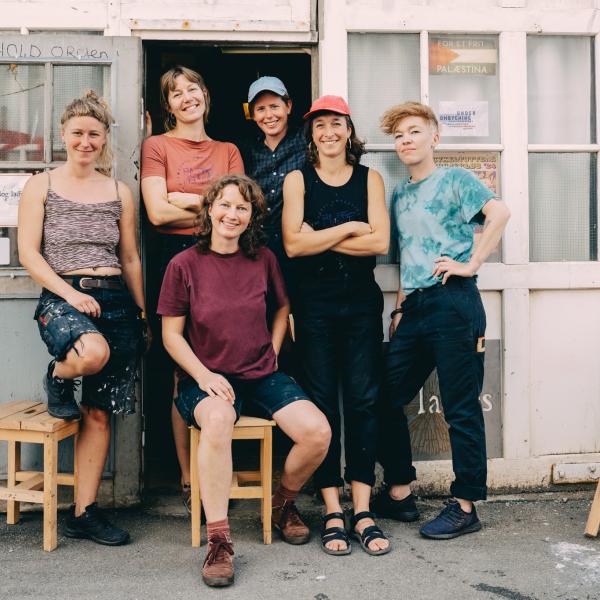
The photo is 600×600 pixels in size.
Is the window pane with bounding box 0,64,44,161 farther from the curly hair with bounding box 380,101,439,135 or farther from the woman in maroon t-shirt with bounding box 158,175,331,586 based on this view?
the curly hair with bounding box 380,101,439,135

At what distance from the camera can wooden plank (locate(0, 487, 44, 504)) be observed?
128 inches

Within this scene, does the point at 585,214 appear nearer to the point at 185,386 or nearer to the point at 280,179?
the point at 280,179

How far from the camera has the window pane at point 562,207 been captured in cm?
405

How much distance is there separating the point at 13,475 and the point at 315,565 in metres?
1.57

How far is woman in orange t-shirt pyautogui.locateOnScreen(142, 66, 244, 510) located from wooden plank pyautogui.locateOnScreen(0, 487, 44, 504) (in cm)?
76

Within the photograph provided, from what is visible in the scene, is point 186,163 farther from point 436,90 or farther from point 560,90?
point 560,90

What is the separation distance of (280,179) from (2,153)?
1.48m

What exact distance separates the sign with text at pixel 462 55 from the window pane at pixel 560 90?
0.23 meters

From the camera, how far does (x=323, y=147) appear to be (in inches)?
137

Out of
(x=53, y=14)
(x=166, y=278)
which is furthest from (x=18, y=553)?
(x=53, y=14)

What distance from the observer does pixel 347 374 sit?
3480 millimetres

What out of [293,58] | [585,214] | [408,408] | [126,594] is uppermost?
[293,58]

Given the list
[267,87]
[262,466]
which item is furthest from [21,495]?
[267,87]

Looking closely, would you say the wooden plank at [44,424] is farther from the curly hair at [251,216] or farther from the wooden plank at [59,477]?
the curly hair at [251,216]
